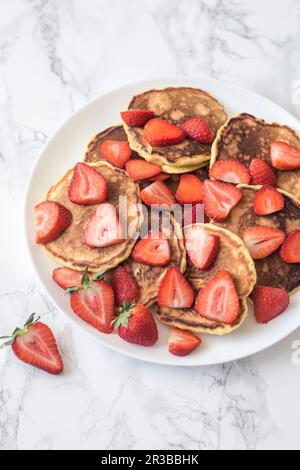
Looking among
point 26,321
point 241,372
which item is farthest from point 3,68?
point 241,372

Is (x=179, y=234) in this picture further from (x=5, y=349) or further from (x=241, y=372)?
(x=5, y=349)

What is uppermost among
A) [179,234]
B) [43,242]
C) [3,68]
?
[3,68]

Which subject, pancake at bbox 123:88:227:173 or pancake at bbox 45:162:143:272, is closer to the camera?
pancake at bbox 45:162:143:272

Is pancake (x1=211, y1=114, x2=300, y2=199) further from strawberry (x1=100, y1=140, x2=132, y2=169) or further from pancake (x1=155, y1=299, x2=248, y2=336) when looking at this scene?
pancake (x1=155, y1=299, x2=248, y2=336)

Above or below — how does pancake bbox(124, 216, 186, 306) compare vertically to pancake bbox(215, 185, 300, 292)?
above

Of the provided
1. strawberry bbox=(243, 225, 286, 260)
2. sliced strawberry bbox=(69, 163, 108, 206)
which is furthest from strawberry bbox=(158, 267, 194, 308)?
sliced strawberry bbox=(69, 163, 108, 206)

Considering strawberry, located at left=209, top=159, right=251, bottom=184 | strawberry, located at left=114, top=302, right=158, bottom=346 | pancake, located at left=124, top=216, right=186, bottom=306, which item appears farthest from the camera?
strawberry, located at left=209, top=159, right=251, bottom=184

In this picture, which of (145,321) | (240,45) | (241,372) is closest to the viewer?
(145,321)
